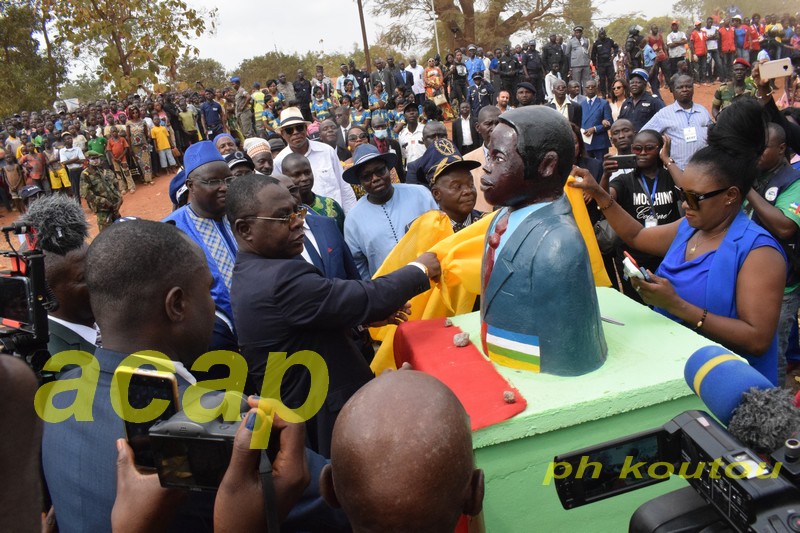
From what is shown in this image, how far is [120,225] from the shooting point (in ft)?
5.92

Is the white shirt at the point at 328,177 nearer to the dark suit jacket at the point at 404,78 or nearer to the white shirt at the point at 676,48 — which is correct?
the dark suit jacket at the point at 404,78

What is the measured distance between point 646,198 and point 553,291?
2.76 metres

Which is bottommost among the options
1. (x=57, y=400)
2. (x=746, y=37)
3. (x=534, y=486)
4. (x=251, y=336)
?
(x=534, y=486)

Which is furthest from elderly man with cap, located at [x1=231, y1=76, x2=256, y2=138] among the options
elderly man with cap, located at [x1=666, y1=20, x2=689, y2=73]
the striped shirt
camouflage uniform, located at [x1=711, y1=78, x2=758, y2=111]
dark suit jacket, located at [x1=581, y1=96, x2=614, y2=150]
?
the striped shirt

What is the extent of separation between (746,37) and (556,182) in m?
20.3

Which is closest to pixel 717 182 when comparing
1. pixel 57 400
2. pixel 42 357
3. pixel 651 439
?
pixel 651 439

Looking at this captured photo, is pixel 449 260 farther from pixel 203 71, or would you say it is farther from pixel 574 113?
pixel 203 71

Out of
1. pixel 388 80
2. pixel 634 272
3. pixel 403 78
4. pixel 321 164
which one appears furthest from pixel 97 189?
pixel 634 272

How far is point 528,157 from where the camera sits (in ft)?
7.63

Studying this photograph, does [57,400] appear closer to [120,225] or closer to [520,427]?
[120,225]

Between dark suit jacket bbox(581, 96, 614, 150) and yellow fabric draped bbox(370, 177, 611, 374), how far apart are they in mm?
6054

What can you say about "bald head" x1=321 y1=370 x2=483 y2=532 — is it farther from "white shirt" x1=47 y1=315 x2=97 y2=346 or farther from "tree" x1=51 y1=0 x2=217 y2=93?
"tree" x1=51 y1=0 x2=217 y2=93

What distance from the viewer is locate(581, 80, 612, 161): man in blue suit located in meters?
8.83

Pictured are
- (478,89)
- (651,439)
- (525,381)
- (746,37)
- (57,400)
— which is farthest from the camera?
(746,37)
